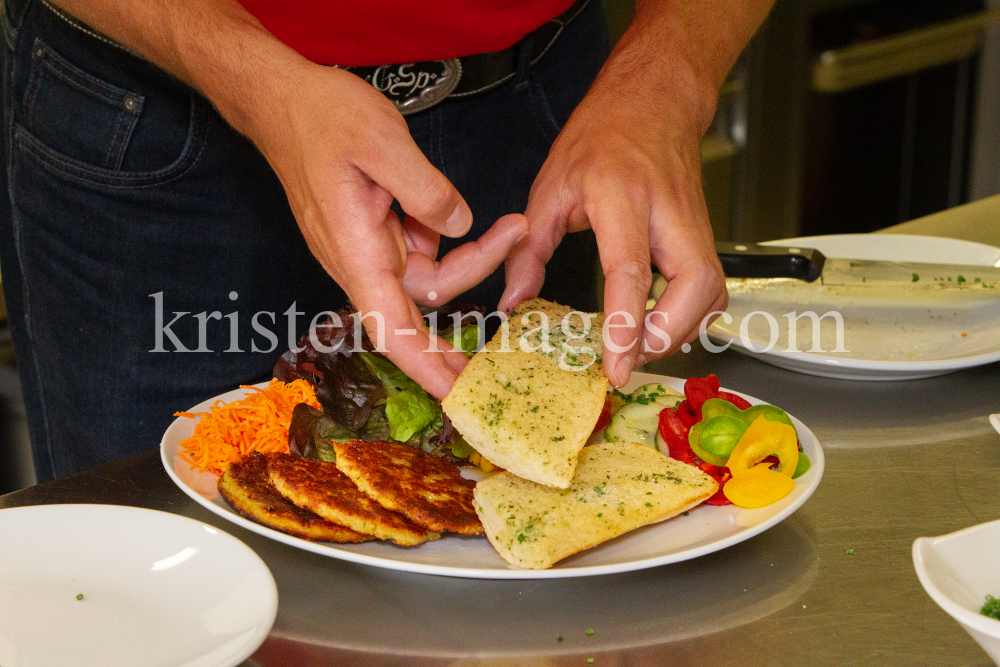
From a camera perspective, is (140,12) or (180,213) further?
(180,213)

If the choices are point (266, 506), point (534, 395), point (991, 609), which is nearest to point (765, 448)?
point (534, 395)

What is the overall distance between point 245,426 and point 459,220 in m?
0.57

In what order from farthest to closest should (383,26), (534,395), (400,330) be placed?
(383,26) → (534,395) → (400,330)

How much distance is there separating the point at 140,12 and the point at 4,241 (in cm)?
92

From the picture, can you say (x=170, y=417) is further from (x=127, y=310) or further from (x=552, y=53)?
(x=552, y=53)

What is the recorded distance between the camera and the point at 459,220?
1.38 meters

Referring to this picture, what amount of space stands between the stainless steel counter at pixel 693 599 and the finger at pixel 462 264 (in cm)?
44

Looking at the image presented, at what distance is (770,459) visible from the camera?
1472mm

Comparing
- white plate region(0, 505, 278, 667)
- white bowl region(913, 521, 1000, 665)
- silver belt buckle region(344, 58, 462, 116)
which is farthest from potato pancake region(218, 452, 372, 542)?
silver belt buckle region(344, 58, 462, 116)

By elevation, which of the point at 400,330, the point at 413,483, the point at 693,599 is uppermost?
the point at 400,330

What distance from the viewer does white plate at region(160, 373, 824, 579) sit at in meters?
1.20

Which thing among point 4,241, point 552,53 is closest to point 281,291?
point 4,241

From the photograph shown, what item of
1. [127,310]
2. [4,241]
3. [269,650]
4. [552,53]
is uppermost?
[552,53]

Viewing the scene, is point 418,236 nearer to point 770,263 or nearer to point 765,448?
point 765,448
